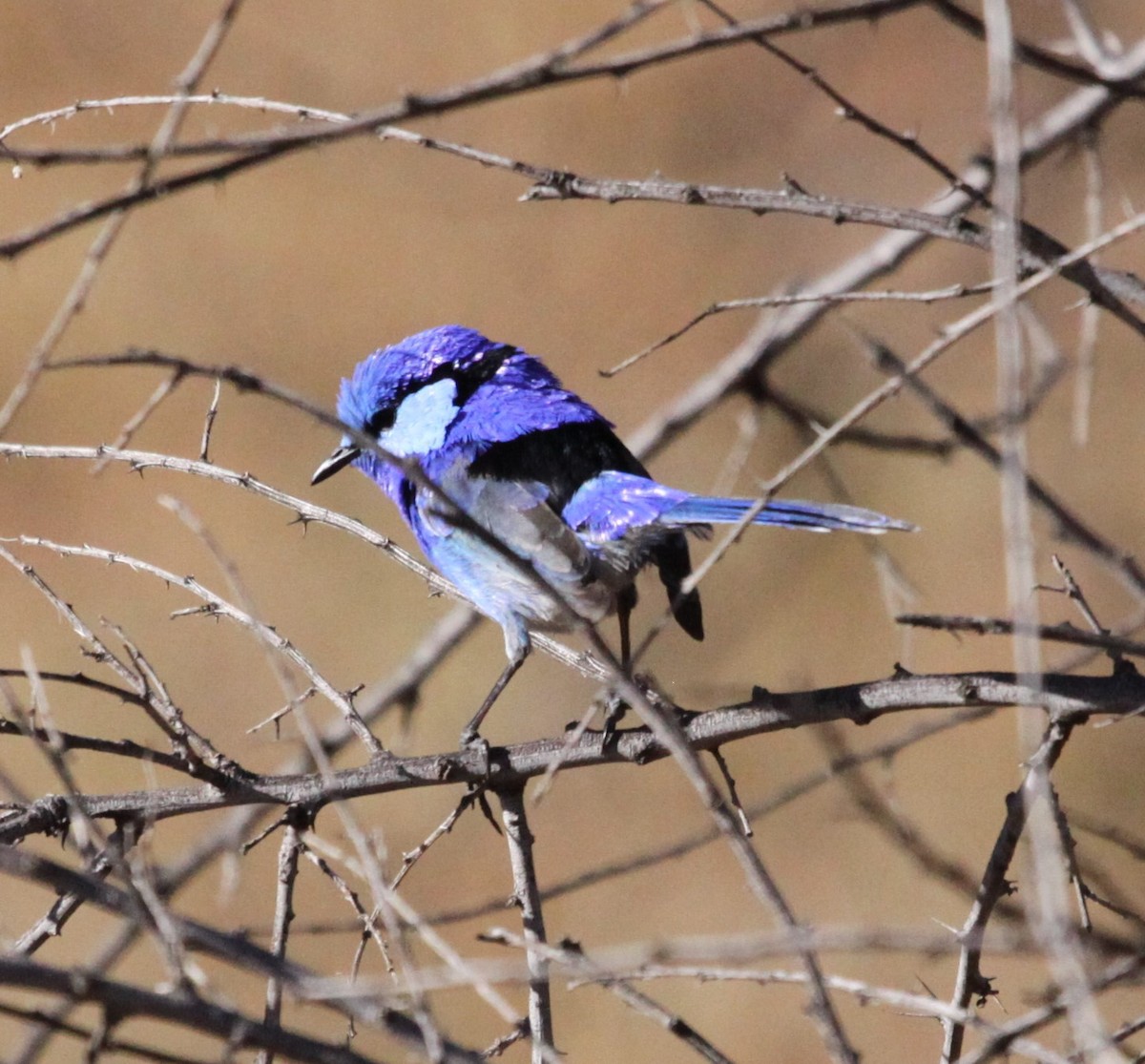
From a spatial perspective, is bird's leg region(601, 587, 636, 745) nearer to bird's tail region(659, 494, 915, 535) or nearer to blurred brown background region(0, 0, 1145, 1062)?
bird's tail region(659, 494, 915, 535)

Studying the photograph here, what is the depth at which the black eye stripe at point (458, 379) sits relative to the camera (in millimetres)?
4176

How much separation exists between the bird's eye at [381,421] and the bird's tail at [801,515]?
1171mm

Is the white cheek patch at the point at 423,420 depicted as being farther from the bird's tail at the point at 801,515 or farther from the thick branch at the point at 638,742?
the thick branch at the point at 638,742

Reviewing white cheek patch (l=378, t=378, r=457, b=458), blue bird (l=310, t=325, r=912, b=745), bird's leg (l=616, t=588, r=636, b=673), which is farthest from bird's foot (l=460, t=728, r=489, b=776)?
white cheek patch (l=378, t=378, r=457, b=458)

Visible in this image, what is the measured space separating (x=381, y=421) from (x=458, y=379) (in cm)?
26

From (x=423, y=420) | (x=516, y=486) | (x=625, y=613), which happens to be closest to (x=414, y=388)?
(x=423, y=420)

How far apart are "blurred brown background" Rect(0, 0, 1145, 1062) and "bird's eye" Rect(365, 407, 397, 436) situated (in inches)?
57.0

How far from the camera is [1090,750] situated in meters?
5.43

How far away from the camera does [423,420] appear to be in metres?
4.15

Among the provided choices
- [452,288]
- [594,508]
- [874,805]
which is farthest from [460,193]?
[874,805]

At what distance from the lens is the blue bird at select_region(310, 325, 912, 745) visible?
142 inches

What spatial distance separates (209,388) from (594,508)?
2.87 m

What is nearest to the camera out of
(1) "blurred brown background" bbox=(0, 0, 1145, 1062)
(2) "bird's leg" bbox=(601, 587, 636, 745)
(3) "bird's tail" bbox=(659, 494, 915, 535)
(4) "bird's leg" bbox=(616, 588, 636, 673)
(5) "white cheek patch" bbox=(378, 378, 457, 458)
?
(3) "bird's tail" bbox=(659, 494, 915, 535)

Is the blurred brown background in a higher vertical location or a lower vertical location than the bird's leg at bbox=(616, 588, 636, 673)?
higher
